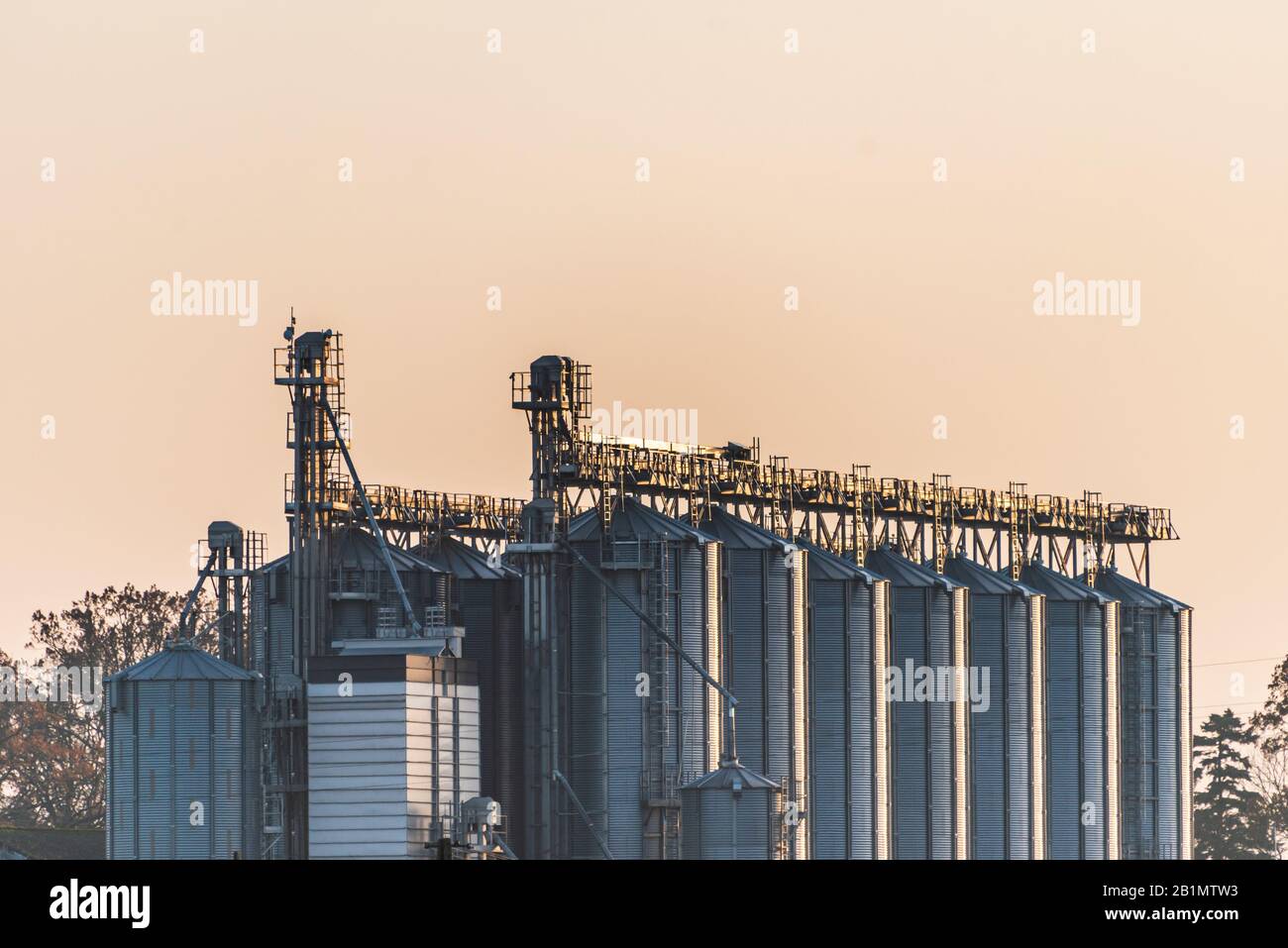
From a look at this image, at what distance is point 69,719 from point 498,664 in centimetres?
6481

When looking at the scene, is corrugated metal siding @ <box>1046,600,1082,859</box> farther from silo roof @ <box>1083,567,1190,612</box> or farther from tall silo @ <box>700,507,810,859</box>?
tall silo @ <box>700,507,810,859</box>

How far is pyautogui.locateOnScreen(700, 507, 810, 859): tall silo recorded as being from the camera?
92500mm

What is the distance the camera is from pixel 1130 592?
4801 inches

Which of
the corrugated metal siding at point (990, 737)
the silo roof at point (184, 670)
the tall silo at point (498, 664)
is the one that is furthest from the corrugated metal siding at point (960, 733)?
the silo roof at point (184, 670)

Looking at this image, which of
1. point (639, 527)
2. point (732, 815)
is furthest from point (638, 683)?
point (732, 815)

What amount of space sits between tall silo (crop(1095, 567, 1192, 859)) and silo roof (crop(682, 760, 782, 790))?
122ft

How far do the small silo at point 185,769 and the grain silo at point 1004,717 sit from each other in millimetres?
32487

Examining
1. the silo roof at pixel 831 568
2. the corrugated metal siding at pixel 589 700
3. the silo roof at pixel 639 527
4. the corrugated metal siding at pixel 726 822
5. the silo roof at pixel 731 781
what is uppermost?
the silo roof at pixel 639 527

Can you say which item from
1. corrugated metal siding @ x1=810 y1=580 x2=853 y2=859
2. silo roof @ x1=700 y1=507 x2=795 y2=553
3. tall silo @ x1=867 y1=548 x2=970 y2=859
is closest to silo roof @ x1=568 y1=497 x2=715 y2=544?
silo roof @ x1=700 y1=507 x2=795 y2=553

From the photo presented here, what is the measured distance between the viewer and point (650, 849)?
8750 cm

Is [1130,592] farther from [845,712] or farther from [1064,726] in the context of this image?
[845,712]

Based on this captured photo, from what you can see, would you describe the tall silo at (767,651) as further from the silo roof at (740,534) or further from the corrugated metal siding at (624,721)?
the corrugated metal siding at (624,721)

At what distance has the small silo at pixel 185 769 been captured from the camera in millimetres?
85875

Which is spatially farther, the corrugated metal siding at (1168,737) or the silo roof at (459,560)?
the corrugated metal siding at (1168,737)
